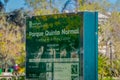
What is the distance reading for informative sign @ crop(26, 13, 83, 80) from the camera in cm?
787

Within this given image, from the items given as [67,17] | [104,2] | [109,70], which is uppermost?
[104,2]

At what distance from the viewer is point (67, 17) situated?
26.6 ft

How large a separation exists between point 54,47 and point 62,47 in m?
0.21

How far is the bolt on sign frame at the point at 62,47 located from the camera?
25.3ft

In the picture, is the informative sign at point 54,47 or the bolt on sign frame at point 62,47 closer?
the bolt on sign frame at point 62,47

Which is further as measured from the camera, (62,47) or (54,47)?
(54,47)

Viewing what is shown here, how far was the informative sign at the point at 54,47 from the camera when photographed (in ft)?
25.8

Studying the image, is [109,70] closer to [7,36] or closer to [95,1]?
[95,1]

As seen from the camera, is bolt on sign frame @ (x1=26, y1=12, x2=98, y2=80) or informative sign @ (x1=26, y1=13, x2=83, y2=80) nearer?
bolt on sign frame @ (x1=26, y1=12, x2=98, y2=80)

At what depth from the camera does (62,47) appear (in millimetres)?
8102

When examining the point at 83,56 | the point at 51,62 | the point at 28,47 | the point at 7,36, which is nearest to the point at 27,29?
the point at 28,47

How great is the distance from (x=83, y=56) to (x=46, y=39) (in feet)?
3.36

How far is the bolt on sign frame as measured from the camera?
7727 millimetres

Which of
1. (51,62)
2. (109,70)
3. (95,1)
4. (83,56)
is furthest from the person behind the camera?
(95,1)
